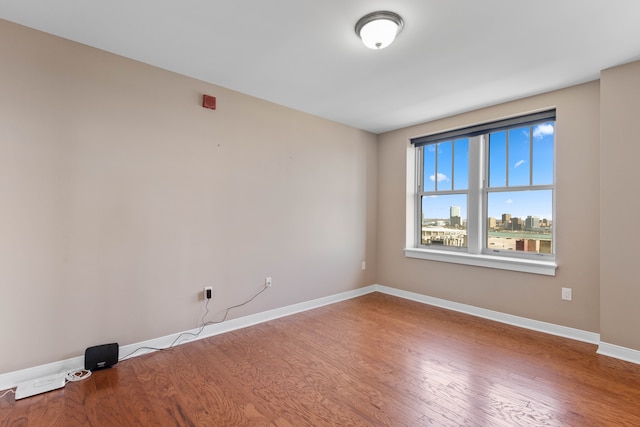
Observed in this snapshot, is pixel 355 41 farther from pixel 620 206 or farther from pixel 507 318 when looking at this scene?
pixel 507 318

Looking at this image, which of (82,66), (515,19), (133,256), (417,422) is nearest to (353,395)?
(417,422)

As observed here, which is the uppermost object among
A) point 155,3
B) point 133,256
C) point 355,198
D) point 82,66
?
point 155,3

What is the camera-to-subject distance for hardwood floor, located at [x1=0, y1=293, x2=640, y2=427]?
5.80 ft

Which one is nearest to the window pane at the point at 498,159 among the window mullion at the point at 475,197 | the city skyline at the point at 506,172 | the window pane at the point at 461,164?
the city skyline at the point at 506,172

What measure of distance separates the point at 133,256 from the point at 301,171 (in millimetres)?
2032

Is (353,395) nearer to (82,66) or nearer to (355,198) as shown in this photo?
(355,198)

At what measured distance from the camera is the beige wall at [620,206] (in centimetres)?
247

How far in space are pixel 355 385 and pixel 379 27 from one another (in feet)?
8.08

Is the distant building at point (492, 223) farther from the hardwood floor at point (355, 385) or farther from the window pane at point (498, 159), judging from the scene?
the hardwood floor at point (355, 385)

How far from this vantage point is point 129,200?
2.50 metres

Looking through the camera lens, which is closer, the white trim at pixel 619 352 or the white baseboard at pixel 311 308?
the white baseboard at pixel 311 308

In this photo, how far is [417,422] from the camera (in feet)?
5.68

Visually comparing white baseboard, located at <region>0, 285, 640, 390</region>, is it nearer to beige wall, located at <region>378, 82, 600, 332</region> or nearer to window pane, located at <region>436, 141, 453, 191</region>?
beige wall, located at <region>378, 82, 600, 332</region>

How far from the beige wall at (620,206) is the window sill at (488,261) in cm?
49
